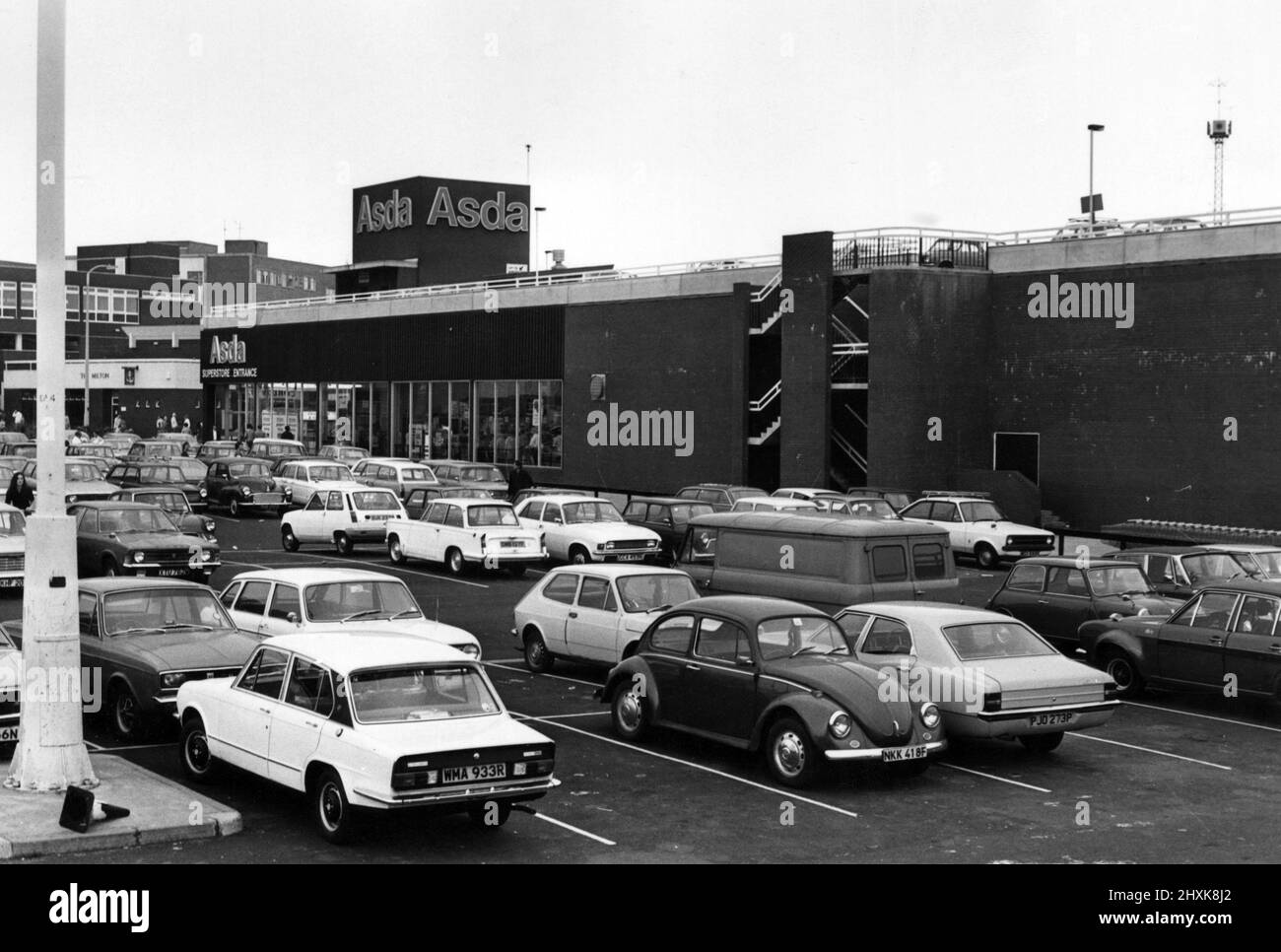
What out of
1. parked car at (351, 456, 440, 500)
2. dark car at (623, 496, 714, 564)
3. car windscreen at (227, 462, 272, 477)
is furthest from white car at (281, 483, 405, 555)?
car windscreen at (227, 462, 272, 477)

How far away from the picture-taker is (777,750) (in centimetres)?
1352

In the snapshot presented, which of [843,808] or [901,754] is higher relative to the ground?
[901,754]

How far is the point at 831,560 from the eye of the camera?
19469 mm

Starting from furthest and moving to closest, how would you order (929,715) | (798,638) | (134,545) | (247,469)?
(247,469) < (134,545) < (798,638) < (929,715)

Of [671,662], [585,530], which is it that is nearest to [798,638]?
[671,662]

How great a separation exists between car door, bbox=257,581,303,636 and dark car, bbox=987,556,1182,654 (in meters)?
9.43

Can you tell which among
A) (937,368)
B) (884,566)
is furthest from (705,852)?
(937,368)

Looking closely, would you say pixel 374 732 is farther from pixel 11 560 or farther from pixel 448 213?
pixel 448 213

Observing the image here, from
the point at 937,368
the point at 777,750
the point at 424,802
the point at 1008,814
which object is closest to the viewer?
the point at 424,802

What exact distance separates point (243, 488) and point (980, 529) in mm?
21002

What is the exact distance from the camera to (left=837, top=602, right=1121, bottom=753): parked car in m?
14.3

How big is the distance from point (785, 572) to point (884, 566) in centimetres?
136

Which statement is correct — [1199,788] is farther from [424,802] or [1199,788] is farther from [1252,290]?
[1252,290]

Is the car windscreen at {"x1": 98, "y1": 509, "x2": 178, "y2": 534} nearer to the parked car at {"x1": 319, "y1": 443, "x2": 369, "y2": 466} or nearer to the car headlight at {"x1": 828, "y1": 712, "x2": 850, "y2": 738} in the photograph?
the car headlight at {"x1": 828, "y1": 712, "x2": 850, "y2": 738}
